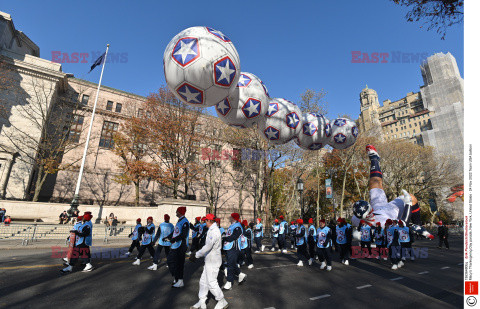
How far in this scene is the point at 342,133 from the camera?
804 centimetres

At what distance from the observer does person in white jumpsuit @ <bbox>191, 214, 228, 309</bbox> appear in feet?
14.8

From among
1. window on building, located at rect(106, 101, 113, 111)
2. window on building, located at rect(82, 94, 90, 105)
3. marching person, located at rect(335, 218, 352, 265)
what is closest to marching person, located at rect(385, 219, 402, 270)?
marching person, located at rect(335, 218, 352, 265)

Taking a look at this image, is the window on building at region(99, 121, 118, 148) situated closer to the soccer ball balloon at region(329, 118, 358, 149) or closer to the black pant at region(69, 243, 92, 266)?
the black pant at region(69, 243, 92, 266)

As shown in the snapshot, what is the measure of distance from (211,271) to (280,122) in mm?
4359

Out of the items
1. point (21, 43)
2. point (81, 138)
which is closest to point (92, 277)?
point (81, 138)

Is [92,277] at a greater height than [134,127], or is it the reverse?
[134,127]

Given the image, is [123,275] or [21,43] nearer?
[123,275]

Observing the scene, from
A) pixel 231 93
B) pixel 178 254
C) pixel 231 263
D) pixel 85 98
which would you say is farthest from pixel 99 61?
pixel 231 263

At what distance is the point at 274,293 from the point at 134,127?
24.8 meters

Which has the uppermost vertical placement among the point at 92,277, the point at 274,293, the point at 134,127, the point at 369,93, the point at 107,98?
the point at 369,93

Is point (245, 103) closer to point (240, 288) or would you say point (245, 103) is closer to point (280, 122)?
point (280, 122)

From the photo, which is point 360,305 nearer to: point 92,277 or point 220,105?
point 220,105

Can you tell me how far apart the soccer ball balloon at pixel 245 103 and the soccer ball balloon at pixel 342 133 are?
10.7ft

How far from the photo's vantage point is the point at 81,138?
29.6 m
